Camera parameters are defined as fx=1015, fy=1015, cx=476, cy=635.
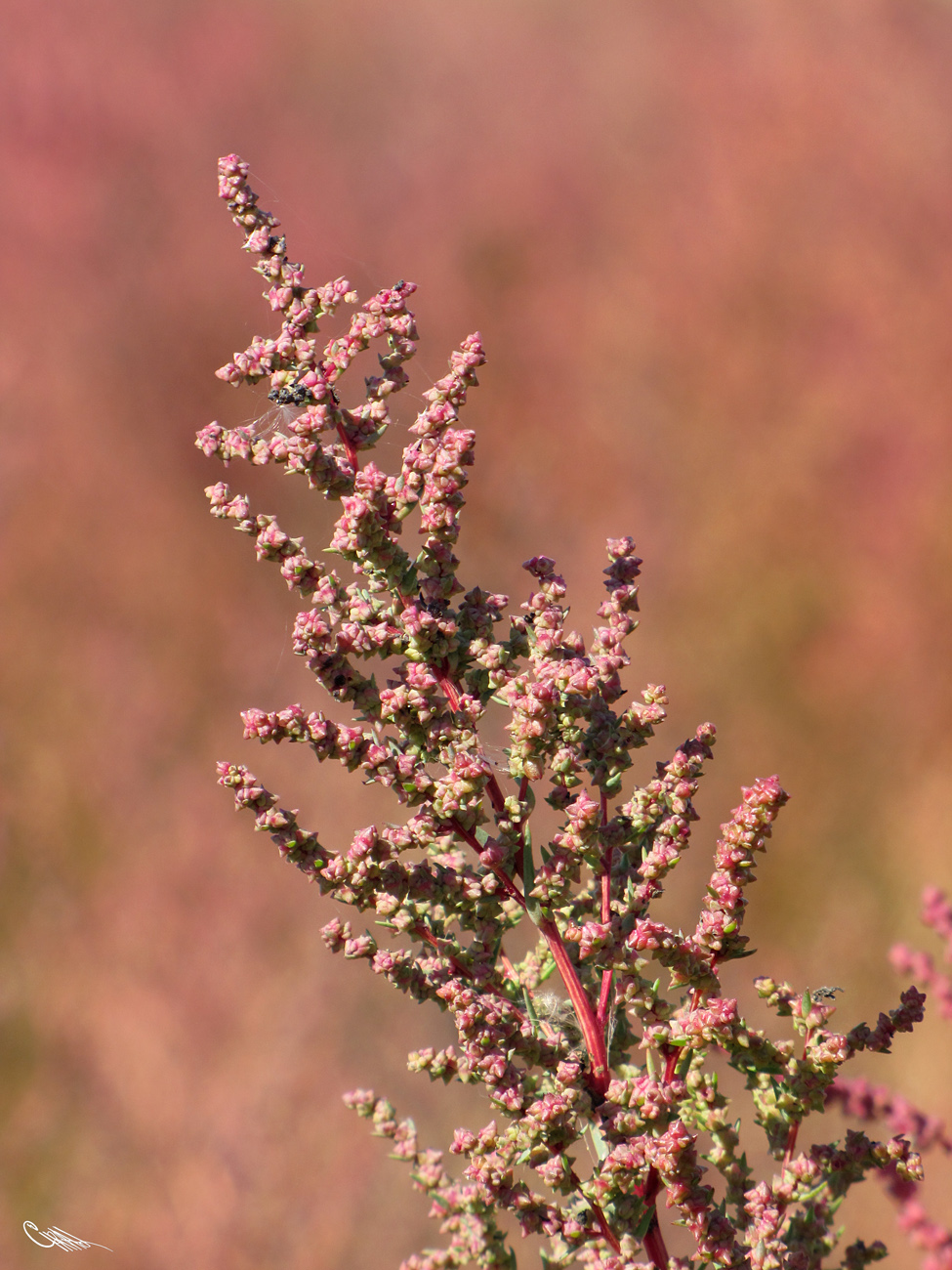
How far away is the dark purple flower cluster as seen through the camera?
0.47 metres

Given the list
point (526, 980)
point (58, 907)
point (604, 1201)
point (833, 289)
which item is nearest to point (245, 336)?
point (58, 907)

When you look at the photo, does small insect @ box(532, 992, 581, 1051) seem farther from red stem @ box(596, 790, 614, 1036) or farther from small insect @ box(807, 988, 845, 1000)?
small insect @ box(807, 988, 845, 1000)

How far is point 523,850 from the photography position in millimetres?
519

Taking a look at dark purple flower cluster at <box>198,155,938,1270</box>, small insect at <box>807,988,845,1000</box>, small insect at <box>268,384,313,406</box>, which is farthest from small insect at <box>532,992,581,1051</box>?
small insect at <box>268,384,313,406</box>

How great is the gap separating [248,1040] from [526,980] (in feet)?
3.48

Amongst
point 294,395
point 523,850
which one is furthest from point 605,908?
point 294,395

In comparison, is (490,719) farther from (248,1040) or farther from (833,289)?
(833,289)

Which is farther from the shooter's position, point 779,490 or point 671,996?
point 779,490

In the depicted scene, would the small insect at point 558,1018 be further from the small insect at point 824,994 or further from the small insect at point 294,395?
the small insect at point 294,395

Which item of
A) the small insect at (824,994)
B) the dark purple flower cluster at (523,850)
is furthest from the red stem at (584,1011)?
the small insect at (824,994)

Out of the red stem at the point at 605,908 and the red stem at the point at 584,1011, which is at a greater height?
the red stem at the point at 605,908

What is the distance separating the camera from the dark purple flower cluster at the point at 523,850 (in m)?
0.47

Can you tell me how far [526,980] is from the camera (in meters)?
0.57

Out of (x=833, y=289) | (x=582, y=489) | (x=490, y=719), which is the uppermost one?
(x=833, y=289)
